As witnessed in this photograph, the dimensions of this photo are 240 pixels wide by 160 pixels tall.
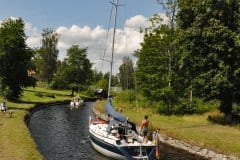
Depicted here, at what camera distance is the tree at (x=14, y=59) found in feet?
236

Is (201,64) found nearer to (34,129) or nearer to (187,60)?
(187,60)

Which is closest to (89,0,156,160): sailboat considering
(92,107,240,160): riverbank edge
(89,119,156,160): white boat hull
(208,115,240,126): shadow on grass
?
(89,119,156,160): white boat hull

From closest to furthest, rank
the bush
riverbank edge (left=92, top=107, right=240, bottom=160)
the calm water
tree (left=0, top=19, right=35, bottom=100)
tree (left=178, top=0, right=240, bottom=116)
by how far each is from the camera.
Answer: riverbank edge (left=92, top=107, right=240, bottom=160), the calm water, tree (left=178, top=0, right=240, bottom=116), the bush, tree (left=0, top=19, right=35, bottom=100)

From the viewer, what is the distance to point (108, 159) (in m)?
32.9

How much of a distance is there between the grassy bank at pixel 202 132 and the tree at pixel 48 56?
318 ft

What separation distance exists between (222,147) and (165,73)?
1108 inches

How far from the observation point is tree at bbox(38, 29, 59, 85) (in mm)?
146000

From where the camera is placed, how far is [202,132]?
134ft

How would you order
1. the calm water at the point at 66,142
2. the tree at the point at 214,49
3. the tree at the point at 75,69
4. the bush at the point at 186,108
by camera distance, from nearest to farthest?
the calm water at the point at 66,142 < the tree at the point at 214,49 < the bush at the point at 186,108 < the tree at the point at 75,69

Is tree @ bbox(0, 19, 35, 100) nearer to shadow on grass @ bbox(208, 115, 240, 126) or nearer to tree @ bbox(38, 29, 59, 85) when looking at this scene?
shadow on grass @ bbox(208, 115, 240, 126)

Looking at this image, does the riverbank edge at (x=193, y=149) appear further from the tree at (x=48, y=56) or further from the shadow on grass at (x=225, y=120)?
the tree at (x=48, y=56)

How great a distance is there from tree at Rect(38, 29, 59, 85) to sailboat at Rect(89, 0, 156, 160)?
363ft

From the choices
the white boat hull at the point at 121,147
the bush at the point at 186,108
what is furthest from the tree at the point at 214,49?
the white boat hull at the point at 121,147

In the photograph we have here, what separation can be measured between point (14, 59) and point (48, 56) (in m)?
73.1
